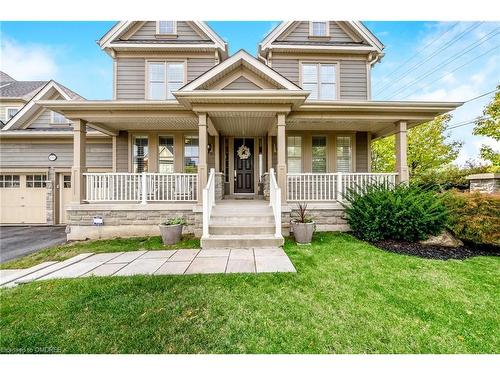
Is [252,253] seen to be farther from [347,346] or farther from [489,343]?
[489,343]

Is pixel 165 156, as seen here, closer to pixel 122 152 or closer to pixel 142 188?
pixel 122 152

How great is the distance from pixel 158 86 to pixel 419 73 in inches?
837

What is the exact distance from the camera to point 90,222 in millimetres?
6699

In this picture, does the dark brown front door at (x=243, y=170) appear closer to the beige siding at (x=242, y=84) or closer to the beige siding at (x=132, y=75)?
the beige siding at (x=242, y=84)

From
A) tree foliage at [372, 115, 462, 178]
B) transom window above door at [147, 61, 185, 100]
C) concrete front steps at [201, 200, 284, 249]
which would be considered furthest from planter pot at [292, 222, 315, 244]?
tree foliage at [372, 115, 462, 178]

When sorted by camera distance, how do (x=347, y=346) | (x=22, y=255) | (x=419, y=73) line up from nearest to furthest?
(x=347, y=346), (x=22, y=255), (x=419, y=73)

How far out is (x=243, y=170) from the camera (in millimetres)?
9461

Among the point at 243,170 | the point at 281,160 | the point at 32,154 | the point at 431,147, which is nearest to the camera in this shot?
the point at 281,160

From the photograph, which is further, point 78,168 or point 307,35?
point 307,35

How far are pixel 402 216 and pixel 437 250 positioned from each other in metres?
0.98

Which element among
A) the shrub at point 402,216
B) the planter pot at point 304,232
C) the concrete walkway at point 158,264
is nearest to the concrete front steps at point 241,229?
the concrete walkway at point 158,264

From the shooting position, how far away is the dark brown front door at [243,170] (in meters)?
9.44

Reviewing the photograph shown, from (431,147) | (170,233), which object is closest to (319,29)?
(170,233)
